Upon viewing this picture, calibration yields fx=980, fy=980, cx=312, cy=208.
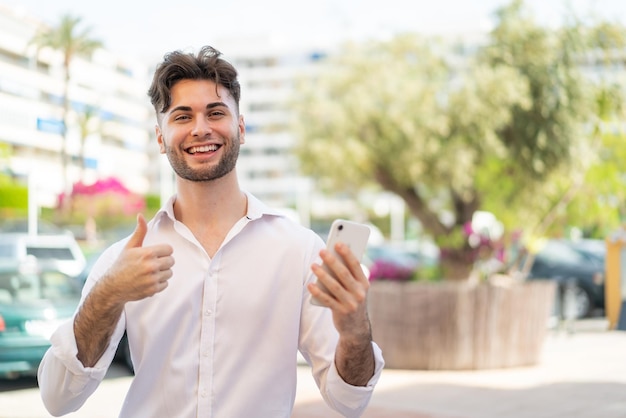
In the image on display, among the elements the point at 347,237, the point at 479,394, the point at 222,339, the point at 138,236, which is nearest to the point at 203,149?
the point at 138,236

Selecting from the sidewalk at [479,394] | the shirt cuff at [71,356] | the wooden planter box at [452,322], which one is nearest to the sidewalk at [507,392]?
the sidewalk at [479,394]

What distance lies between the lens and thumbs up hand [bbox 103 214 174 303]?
2.18 metres

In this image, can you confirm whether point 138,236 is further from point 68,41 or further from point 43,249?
point 68,41

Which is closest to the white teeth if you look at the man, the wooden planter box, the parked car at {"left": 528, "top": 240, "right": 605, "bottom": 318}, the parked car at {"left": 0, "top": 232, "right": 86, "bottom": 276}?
the man

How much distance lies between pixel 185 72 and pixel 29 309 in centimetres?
890

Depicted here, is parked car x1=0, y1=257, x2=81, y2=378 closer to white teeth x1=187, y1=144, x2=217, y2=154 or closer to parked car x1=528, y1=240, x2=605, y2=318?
white teeth x1=187, y1=144, x2=217, y2=154

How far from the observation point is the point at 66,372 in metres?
2.44

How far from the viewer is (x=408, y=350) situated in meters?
11.1

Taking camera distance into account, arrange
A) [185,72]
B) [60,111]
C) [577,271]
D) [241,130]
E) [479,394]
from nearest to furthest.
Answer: [185,72]
[241,130]
[479,394]
[577,271]
[60,111]

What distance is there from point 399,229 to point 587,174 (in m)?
56.3

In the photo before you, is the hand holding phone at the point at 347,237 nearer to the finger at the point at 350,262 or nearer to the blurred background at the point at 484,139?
the finger at the point at 350,262

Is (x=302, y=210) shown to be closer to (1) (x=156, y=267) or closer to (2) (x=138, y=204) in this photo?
(2) (x=138, y=204)

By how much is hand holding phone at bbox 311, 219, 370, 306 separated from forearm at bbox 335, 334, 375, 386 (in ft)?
0.68

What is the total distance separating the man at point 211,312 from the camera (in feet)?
8.05
